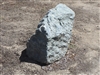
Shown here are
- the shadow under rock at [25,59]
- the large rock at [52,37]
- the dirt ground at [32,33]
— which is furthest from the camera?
the shadow under rock at [25,59]

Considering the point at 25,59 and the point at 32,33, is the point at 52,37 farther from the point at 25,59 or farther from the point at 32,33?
the point at 32,33

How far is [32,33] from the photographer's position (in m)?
5.33

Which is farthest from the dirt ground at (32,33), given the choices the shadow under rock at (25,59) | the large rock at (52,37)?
the large rock at (52,37)

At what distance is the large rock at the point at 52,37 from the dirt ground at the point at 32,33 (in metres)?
0.17

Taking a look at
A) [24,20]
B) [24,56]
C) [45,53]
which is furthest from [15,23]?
[45,53]

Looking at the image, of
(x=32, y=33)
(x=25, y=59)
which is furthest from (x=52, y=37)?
(x=32, y=33)

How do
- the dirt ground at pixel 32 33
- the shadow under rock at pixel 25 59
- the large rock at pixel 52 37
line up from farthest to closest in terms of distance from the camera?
the shadow under rock at pixel 25 59 → the dirt ground at pixel 32 33 → the large rock at pixel 52 37

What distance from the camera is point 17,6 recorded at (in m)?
6.52

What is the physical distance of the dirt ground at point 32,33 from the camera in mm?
4441

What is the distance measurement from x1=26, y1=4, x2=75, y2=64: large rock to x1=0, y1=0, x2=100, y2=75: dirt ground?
17 centimetres

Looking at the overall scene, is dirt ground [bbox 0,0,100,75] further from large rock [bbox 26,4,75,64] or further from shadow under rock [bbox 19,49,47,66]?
large rock [bbox 26,4,75,64]

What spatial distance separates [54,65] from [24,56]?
60cm

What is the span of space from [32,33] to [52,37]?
1.20 meters

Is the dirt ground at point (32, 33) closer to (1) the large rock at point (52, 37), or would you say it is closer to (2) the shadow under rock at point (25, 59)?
(2) the shadow under rock at point (25, 59)
